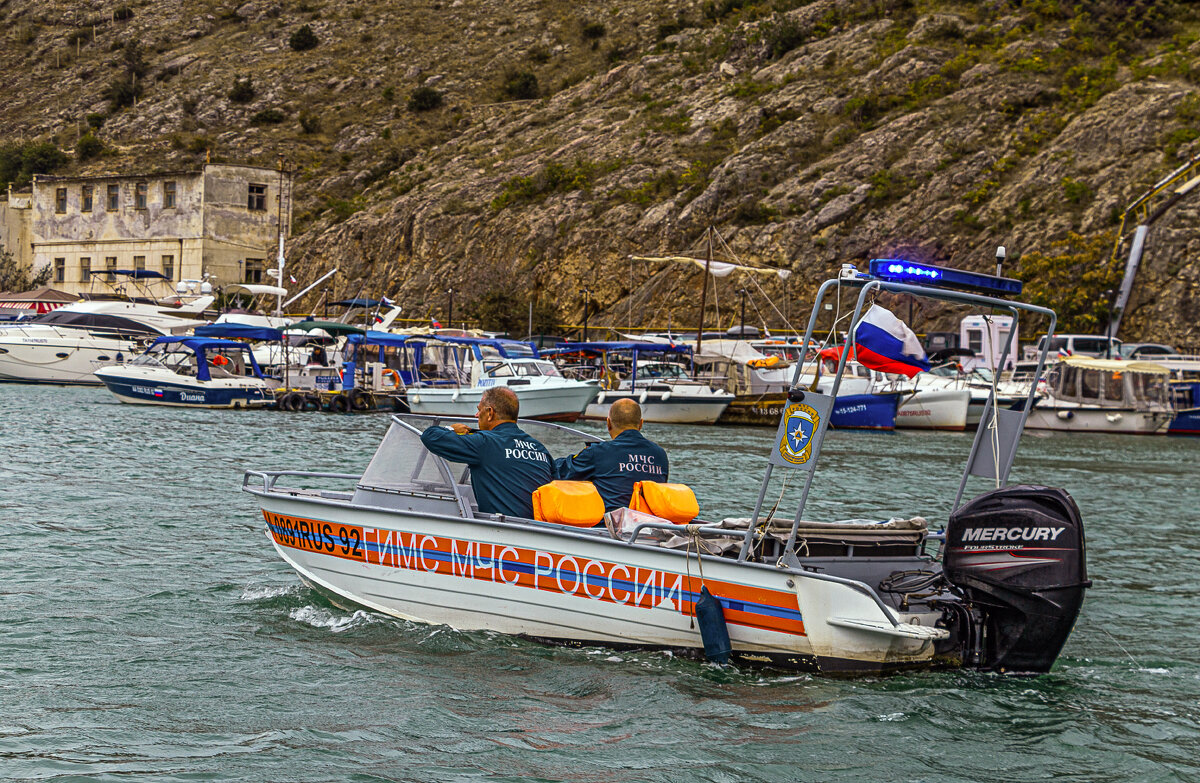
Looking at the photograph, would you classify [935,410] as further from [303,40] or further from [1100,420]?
[303,40]

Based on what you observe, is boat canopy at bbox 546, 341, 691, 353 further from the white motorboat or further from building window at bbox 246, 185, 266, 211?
building window at bbox 246, 185, 266, 211

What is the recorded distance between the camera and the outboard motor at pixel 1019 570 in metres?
7.06

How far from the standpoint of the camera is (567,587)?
7.97 metres

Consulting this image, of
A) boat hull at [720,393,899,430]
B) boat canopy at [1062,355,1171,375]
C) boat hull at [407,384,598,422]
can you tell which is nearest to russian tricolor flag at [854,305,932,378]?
boat hull at [407,384,598,422]

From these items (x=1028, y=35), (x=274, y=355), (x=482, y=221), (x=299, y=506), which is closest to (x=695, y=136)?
(x=482, y=221)

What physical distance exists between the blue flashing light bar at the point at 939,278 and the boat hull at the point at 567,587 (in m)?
1.98

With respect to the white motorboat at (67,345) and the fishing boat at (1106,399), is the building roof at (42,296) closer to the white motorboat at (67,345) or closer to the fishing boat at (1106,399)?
the white motorboat at (67,345)

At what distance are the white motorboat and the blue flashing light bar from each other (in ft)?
150

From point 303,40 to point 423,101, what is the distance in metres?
20.0

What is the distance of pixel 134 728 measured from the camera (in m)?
6.58

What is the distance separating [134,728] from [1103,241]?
5110 cm

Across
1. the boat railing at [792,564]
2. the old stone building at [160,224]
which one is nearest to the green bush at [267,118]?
the old stone building at [160,224]

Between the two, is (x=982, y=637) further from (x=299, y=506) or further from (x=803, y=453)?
(x=299, y=506)

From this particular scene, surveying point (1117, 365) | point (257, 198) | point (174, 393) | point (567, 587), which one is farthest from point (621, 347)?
point (257, 198)
